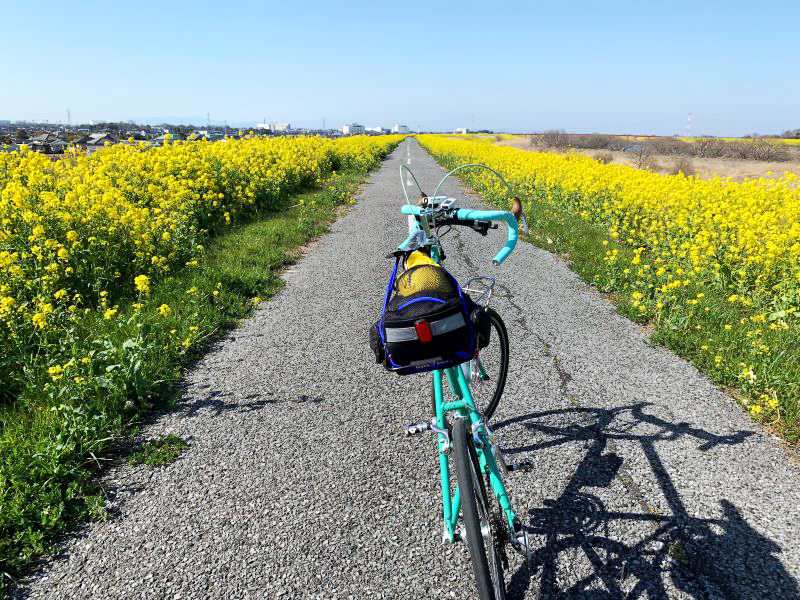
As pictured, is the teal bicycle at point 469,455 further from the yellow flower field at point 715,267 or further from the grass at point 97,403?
the yellow flower field at point 715,267

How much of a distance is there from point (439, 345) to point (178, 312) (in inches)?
163

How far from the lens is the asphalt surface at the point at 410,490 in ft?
7.59

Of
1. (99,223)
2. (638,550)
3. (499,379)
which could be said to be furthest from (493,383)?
(99,223)

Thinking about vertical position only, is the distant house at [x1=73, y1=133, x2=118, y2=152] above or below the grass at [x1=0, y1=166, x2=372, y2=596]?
above

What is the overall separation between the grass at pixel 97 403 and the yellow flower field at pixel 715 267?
4.56 m

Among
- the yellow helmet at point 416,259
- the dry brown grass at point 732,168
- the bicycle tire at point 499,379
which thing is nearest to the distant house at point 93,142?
the bicycle tire at point 499,379

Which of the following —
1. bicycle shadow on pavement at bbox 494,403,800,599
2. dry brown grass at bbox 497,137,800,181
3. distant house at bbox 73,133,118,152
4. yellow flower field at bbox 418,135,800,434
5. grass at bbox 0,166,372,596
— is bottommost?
bicycle shadow on pavement at bbox 494,403,800,599

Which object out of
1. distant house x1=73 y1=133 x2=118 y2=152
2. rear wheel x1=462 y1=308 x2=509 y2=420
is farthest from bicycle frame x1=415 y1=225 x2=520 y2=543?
distant house x1=73 y1=133 x2=118 y2=152

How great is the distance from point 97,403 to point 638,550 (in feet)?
11.7

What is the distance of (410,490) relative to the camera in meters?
2.89

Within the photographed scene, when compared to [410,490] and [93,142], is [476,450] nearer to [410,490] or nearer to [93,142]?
[410,490]

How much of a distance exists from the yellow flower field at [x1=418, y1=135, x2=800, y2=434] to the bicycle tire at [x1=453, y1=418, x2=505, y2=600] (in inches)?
111

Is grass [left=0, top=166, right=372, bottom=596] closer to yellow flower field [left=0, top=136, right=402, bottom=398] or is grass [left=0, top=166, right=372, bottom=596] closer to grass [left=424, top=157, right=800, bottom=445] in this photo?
yellow flower field [left=0, top=136, right=402, bottom=398]

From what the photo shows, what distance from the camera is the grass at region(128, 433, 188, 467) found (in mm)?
3098
